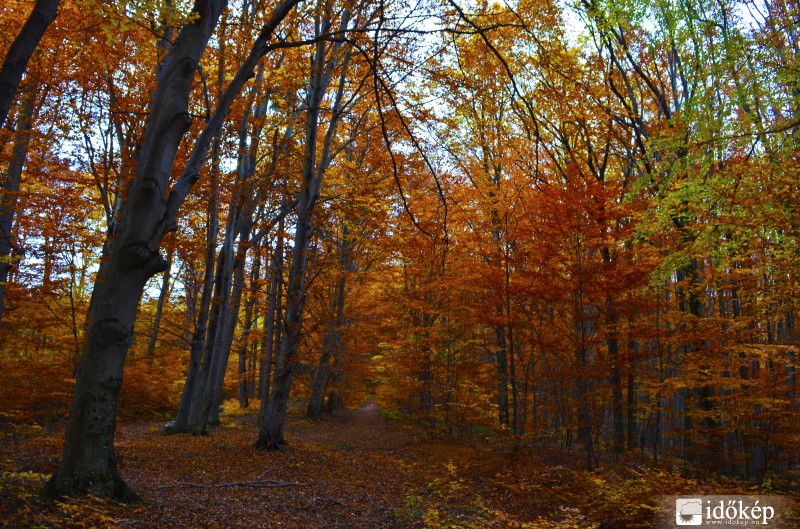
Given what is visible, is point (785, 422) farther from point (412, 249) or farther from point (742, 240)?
point (412, 249)

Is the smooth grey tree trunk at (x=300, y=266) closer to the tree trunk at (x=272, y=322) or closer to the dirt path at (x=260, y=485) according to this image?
the tree trunk at (x=272, y=322)

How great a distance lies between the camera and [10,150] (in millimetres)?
9852

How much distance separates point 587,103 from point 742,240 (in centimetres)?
611

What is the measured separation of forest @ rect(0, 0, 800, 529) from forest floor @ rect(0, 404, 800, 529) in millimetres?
60

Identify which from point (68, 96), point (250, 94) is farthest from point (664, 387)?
point (68, 96)

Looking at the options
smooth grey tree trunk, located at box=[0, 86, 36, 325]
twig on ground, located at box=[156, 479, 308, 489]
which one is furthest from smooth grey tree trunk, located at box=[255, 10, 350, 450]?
smooth grey tree trunk, located at box=[0, 86, 36, 325]

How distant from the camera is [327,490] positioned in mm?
7254

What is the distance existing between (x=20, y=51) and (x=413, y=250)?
38.2 feet

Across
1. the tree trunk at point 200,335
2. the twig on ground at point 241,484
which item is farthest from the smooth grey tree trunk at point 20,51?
the tree trunk at point 200,335

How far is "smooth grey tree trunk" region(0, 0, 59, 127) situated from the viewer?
3.63m

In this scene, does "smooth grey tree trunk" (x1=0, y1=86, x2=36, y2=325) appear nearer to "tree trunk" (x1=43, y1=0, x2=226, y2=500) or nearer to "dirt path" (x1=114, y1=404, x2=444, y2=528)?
"dirt path" (x1=114, y1=404, x2=444, y2=528)

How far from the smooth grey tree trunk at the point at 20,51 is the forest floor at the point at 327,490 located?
10.2 feet

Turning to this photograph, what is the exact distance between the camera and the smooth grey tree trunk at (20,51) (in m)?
3.63

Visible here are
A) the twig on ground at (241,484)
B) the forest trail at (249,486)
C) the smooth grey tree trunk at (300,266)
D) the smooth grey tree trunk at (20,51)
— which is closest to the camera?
the smooth grey tree trunk at (20,51)
